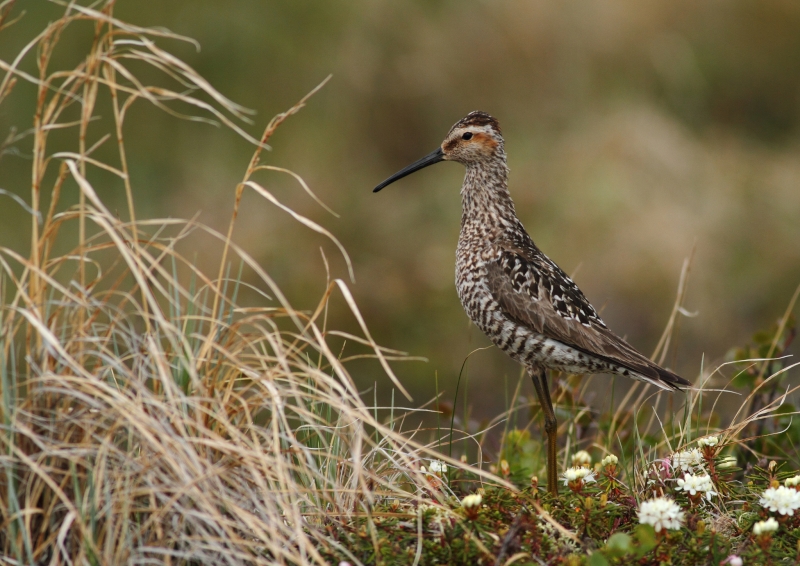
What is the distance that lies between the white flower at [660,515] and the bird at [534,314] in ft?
4.42

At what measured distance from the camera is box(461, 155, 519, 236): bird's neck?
18.6ft

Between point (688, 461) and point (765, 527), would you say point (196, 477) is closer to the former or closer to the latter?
point (765, 527)

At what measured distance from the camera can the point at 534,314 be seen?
5117 millimetres

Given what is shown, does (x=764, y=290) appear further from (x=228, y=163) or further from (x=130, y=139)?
(x=130, y=139)

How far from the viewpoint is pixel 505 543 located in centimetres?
313

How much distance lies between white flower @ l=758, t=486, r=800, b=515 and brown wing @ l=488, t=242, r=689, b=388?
1.41 metres

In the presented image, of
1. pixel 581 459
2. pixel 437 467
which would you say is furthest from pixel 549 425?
pixel 437 467

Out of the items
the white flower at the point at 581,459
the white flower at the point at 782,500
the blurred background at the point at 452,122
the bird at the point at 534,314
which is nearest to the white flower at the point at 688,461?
the white flower at the point at 782,500

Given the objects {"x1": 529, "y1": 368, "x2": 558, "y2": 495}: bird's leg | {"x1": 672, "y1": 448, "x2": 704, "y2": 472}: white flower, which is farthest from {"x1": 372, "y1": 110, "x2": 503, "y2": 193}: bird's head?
{"x1": 672, "y1": 448, "x2": 704, "y2": 472}: white flower

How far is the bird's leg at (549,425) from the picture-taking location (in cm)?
467

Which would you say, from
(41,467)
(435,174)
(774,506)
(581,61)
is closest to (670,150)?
(581,61)

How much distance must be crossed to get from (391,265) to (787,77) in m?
4.84

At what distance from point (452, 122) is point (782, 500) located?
783cm

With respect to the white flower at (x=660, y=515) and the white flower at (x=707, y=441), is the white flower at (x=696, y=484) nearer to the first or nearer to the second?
the white flower at (x=707, y=441)
